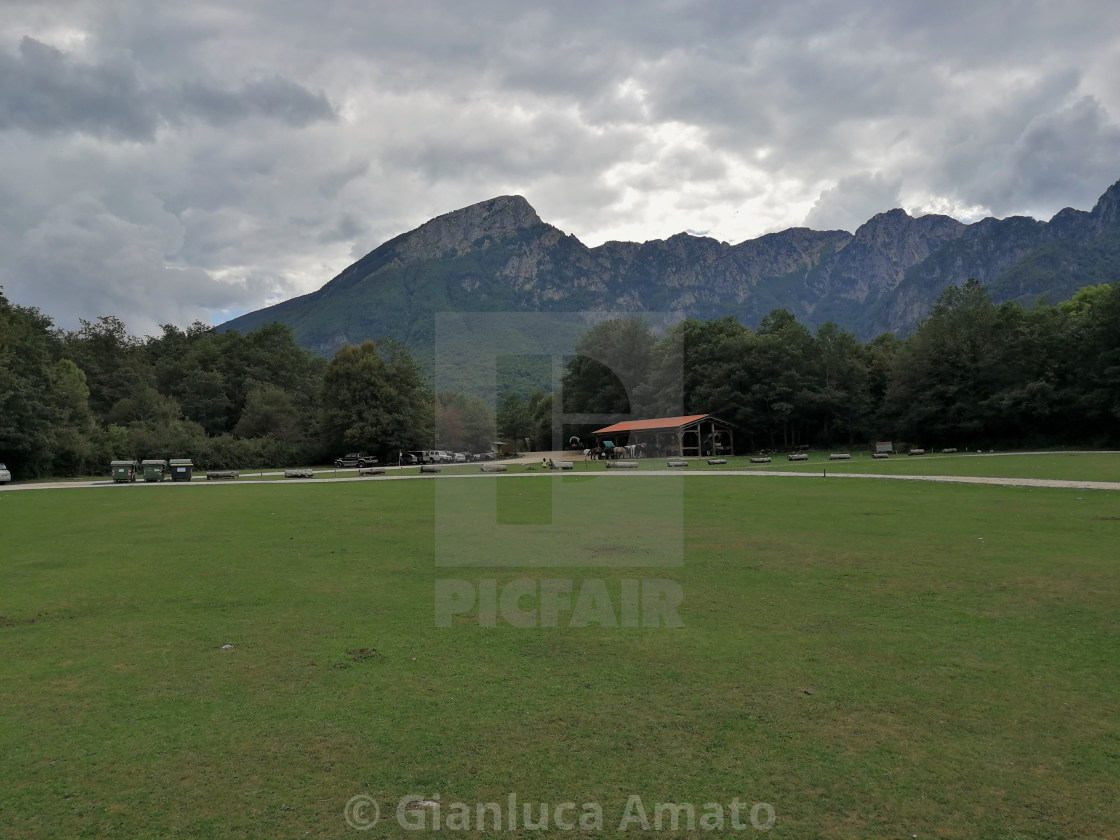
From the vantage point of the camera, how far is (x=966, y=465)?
3722 cm

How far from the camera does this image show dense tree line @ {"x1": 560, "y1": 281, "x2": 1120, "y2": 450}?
2188 inches

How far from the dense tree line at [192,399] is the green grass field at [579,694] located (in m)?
46.7

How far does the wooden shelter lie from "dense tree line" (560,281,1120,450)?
2631 mm

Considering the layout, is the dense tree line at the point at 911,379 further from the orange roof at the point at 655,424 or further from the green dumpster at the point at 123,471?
the green dumpster at the point at 123,471

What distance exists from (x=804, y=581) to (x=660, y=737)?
19.9ft

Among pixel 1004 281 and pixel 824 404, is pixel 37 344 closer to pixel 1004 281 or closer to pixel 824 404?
pixel 824 404

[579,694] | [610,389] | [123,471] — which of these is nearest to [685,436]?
[610,389]

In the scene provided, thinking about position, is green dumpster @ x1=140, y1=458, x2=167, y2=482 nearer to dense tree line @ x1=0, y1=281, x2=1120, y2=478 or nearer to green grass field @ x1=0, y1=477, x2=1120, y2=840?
dense tree line @ x1=0, y1=281, x2=1120, y2=478

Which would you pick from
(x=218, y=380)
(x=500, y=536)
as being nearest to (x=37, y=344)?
(x=218, y=380)

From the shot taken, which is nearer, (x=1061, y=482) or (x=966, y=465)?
(x=1061, y=482)

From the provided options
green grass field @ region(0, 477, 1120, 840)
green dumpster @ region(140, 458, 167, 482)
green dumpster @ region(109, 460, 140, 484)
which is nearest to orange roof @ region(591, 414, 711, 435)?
green dumpster @ region(140, 458, 167, 482)

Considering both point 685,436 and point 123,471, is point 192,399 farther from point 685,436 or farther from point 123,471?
point 685,436

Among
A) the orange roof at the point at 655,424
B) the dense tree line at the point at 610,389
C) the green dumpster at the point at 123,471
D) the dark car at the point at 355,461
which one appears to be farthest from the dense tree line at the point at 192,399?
the orange roof at the point at 655,424

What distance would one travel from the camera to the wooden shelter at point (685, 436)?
65.2m
